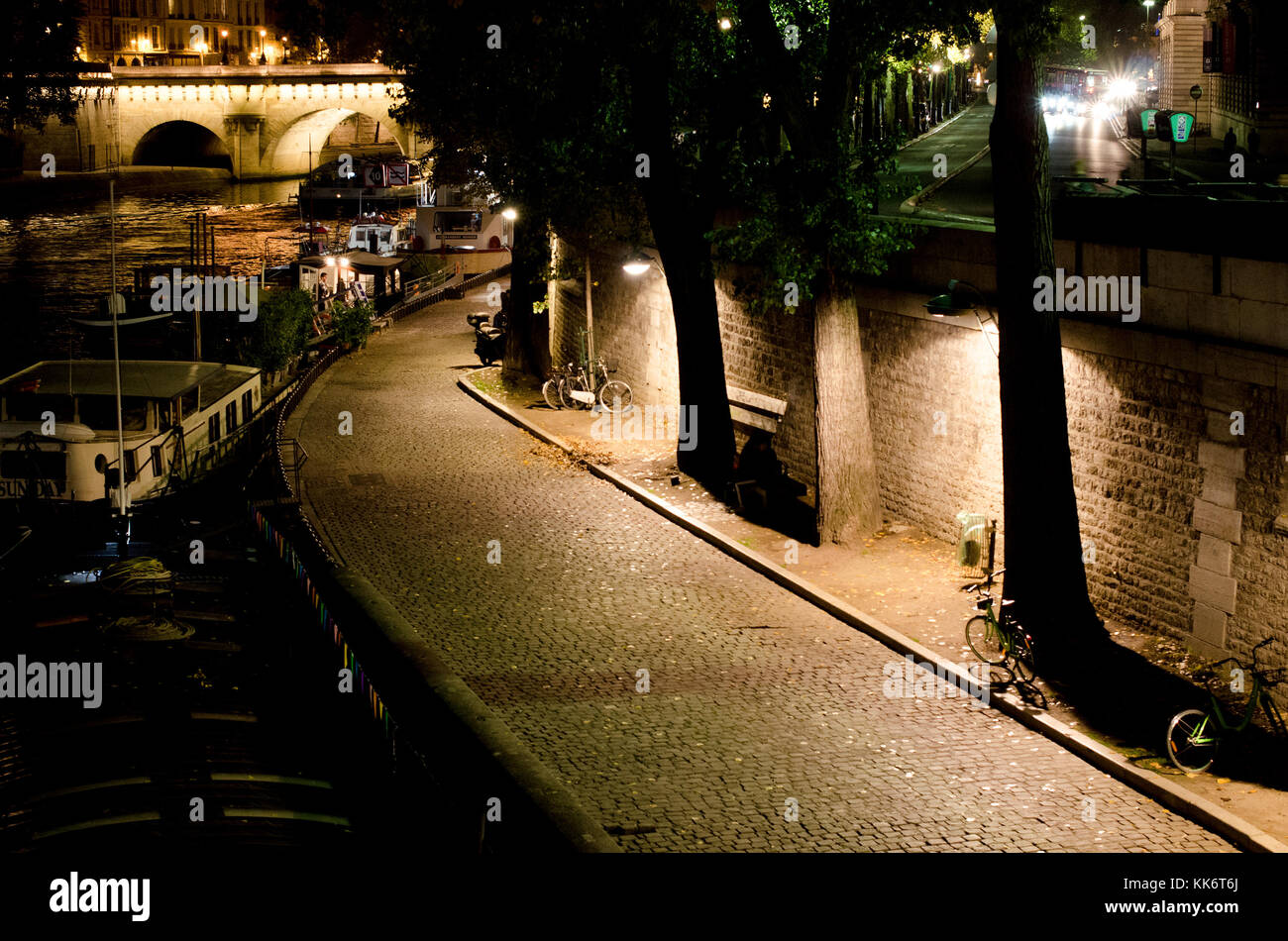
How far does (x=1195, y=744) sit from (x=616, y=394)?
58.4 feet

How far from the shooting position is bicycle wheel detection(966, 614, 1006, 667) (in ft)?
44.9

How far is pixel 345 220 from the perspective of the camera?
3081 inches

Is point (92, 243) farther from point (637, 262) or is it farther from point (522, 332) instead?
point (637, 262)

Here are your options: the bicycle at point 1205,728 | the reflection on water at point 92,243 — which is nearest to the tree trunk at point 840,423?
the bicycle at point 1205,728

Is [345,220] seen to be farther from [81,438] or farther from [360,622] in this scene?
[360,622]

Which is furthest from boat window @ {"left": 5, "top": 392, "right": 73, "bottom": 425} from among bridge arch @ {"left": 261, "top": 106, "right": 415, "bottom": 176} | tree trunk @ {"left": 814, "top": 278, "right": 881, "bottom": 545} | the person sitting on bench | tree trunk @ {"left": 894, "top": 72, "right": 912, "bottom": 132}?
bridge arch @ {"left": 261, "top": 106, "right": 415, "bottom": 176}

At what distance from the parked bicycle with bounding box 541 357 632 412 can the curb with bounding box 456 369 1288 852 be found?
6.08 meters

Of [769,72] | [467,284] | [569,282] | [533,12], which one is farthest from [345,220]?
[769,72]

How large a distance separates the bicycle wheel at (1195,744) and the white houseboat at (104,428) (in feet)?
53.7

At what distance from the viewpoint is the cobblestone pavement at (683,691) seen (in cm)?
1065

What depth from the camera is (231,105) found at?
102562 millimetres

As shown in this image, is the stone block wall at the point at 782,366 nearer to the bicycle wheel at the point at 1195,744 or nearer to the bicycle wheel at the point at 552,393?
the bicycle wheel at the point at 552,393

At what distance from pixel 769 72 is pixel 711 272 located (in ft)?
14.0

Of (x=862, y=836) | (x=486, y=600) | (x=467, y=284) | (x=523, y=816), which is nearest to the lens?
(x=523, y=816)
